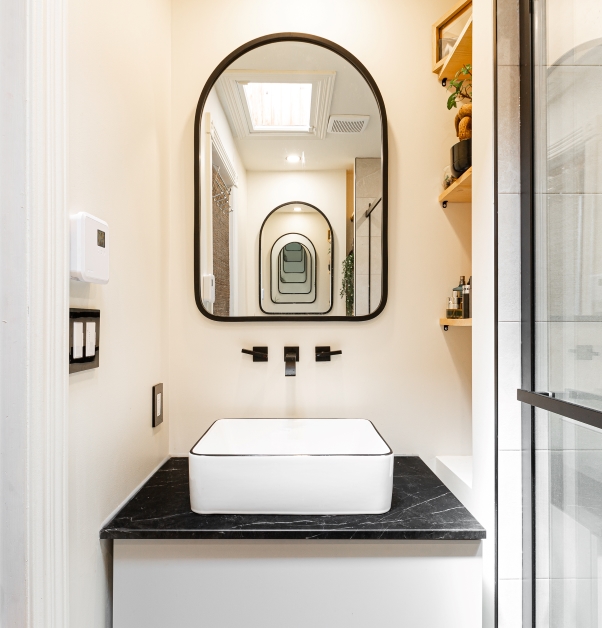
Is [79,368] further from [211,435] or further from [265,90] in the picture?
[265,90]

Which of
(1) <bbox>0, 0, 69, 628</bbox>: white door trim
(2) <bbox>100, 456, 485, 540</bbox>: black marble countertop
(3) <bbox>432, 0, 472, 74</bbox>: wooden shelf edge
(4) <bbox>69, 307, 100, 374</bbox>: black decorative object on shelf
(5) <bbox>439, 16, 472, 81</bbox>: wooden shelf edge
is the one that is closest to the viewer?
(1) <bbox>0, 0, 69, 628</bbox>: white door trim

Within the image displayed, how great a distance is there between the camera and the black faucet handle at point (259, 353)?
1.53 m

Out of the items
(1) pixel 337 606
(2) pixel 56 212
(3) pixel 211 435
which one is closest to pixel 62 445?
(2) pixel 56 212

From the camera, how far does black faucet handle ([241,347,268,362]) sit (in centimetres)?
153

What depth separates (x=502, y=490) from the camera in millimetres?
1077

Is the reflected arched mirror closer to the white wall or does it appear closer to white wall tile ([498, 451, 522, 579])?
the white wall

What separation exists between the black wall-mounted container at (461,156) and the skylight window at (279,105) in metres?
0.49

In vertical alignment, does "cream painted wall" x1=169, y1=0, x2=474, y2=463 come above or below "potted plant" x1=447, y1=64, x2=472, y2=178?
below

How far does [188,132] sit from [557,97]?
1.13 m

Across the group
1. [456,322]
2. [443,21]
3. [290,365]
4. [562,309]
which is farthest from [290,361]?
[443,21]

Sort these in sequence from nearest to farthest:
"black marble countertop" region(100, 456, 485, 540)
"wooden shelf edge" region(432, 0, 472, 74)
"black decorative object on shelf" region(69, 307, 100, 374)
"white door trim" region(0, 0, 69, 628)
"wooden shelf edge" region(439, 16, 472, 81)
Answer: "white door trim" region(0, 0, 69, 628) < "black decorative object on shelf" region(69, 307, 100, 374) < "black marble countertop" region(100, 456, 485, 540) < "wooden shelf edge" region(439, 16, 472, 81) < "wooden shelf edge" region(432, 0, 472, 74)

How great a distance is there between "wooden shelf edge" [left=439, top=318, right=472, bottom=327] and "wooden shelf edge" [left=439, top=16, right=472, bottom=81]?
31.8 inches

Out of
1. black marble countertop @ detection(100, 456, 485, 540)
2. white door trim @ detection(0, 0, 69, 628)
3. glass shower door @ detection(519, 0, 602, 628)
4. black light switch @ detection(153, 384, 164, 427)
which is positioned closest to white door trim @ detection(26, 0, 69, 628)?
white door trim @ detection(0, 0, 69, 628)

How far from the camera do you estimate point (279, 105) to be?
60.2 inches
